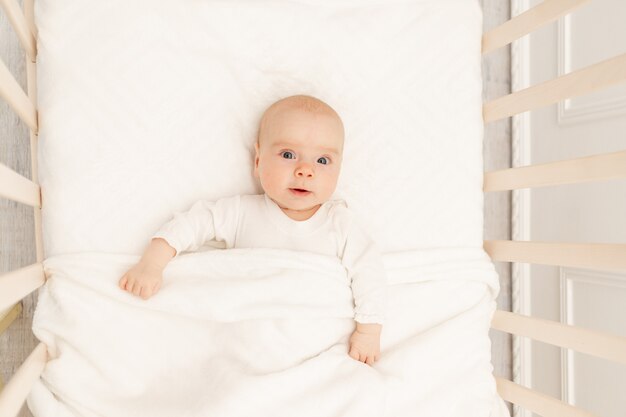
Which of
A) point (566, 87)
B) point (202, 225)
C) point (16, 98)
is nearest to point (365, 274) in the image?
point (202, 225)

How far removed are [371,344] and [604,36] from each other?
2.60 ft

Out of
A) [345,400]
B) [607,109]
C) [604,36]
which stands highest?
[604,36]

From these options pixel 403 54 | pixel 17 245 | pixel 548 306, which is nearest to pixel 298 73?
pixel 403 54

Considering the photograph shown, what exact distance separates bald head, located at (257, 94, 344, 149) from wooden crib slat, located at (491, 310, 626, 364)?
42 centimetres

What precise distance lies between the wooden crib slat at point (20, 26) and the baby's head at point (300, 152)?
15.0 inches

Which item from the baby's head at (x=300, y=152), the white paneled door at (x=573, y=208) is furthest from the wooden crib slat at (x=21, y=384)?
the white paneled door at (x=573, y=208)

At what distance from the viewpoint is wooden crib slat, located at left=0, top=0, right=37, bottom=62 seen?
838 mm

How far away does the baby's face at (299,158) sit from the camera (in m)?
0.98

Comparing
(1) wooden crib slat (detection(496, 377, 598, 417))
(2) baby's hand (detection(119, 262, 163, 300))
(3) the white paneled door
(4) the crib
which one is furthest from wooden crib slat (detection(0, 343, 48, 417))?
(3) the white paneled door

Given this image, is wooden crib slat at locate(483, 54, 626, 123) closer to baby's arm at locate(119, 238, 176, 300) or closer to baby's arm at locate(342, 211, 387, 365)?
baby's arm at locate(342, 211, 387, 365)

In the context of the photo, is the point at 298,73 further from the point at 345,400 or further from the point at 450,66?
the point at 345,400

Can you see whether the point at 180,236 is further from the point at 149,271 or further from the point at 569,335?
the point at 569,335

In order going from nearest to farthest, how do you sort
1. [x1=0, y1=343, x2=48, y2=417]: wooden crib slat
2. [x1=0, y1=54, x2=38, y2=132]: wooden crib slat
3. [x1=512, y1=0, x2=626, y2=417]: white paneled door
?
[x1=0, y1=343, x2=48, y2=417]: wooden crib slat, [x1=0, y1=54, x2=38, y2=132]: wooden crib slat, [x1=512, y1=0, x2=626, y2=417]: white paneled door

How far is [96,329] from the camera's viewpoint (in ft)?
2.93
